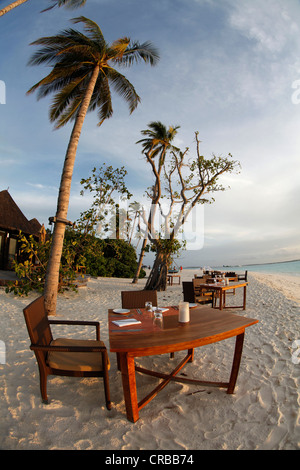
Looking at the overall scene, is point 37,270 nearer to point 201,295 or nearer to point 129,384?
point 201,295

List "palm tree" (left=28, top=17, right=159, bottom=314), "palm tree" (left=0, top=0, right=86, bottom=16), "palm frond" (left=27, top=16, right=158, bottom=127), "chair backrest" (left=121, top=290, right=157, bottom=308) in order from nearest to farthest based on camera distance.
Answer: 1. "chair backrest" (left=121, top=290, right=157, bottom=308)
2. "palm tree" (left=0, top=0, right=86, bottom=16)
3. "palm tree" (left=28, top=17, right=159, bottom=314)
4. "palm frond" (left=27, top=16, right=158, bottom=127)

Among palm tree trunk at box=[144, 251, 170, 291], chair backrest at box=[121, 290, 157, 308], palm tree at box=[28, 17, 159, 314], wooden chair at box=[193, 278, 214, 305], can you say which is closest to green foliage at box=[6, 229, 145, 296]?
palm tree at box=[28, 17, 159, 314]

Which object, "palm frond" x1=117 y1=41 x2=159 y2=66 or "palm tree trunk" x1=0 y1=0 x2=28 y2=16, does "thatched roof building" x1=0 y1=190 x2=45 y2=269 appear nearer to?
"palm tree trunk" x1=0 y1=0 x2=28 y2=16

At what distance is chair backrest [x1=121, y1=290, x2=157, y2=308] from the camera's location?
314cm

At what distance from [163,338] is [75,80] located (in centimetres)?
783

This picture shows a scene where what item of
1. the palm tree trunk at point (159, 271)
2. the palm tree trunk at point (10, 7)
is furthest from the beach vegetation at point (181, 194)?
the palm tree trunk at point (10, 7)

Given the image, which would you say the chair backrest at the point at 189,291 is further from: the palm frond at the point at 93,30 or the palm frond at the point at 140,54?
the palm frond at the point at 140,54

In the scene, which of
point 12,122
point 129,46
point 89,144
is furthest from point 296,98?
point 12,122

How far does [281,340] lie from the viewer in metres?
3.68

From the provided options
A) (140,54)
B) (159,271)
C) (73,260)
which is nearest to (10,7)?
(140,54)

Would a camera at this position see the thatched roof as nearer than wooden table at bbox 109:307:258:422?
No

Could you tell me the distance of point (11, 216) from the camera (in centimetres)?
1049

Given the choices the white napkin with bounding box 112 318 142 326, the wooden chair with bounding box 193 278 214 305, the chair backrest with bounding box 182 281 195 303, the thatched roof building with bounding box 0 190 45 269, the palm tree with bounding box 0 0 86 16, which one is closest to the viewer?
the white napkin with bounding box 112 318 142 326

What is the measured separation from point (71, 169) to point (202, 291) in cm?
436
